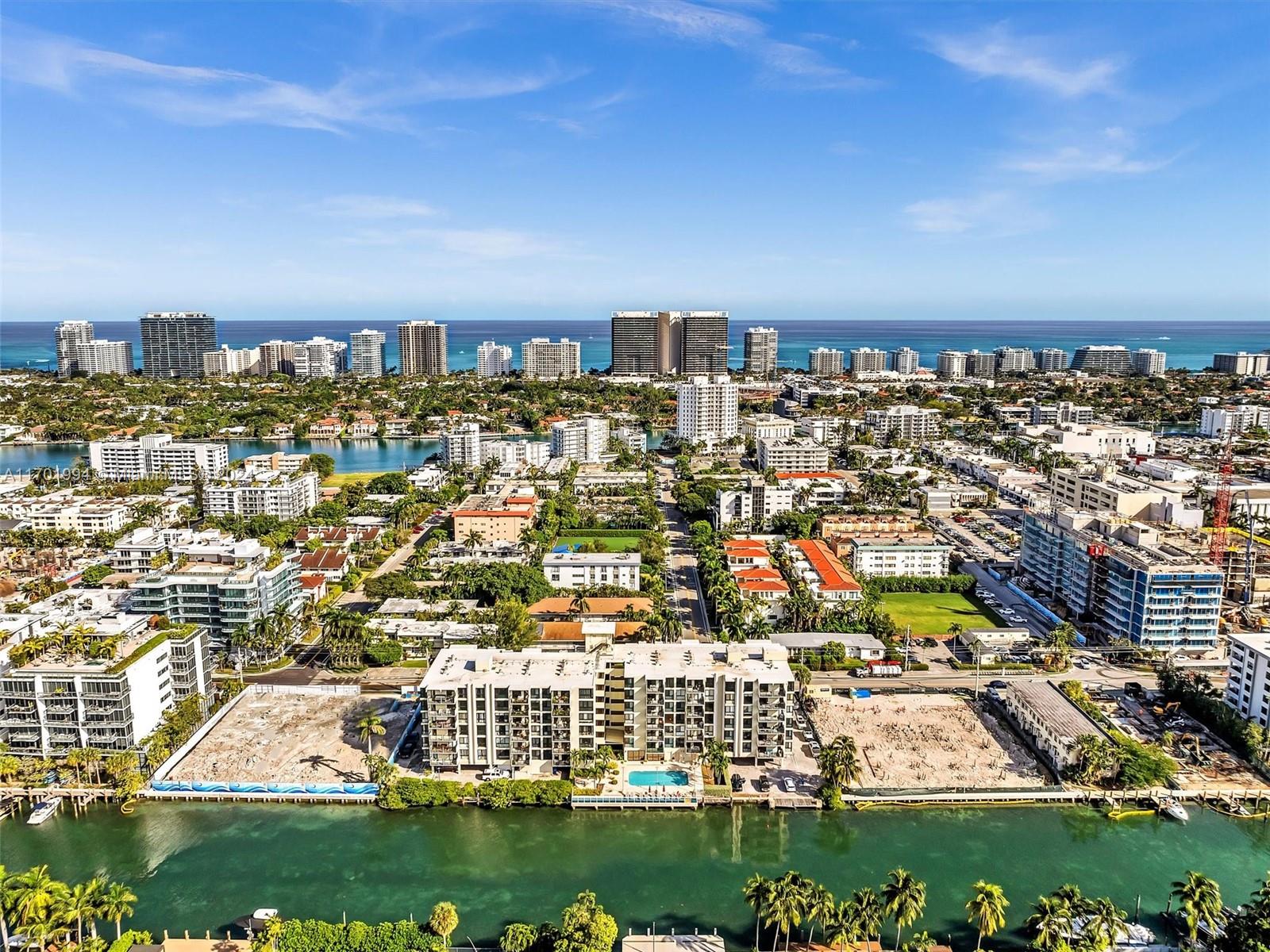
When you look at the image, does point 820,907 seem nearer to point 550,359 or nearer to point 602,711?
point 602,711

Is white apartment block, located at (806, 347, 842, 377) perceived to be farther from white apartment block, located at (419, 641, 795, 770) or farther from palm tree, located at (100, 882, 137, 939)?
palm tree, located at (100, 882, 137, 939)

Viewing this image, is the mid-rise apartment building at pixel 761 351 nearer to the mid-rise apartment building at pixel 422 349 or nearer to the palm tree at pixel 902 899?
the mid-rise apartment building at pixel 422 349

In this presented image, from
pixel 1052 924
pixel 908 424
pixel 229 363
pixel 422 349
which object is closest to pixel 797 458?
pixel 908 424

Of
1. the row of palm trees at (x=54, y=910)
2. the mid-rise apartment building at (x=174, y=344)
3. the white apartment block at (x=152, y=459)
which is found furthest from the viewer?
the mid-rise apartment building at (x=174, y=344)

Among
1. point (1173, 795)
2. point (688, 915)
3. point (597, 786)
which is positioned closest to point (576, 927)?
point (688, 915)

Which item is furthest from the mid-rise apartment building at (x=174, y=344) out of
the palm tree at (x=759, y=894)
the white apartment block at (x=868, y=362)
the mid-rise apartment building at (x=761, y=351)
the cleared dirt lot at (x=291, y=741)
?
the palm tree at (x=759, y=894)

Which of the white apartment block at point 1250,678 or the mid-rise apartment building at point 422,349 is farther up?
the mid-rise apartment building at point 422,349

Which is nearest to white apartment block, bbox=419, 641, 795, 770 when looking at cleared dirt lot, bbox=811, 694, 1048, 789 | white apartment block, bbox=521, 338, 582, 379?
cleared dirt lot, bbox=811, 694, 1048, 789
